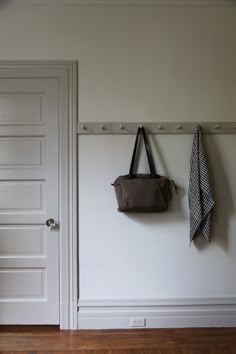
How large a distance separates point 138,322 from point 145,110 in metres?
1.66

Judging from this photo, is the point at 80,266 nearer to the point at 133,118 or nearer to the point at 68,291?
the point at 68,291

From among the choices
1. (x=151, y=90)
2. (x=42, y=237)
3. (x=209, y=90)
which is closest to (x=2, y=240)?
(x=42, y=237)

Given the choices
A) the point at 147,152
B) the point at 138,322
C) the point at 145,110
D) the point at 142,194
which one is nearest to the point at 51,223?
the point at 142,194

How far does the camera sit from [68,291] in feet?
7.79

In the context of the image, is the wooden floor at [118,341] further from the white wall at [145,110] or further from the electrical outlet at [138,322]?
the white wall at [145,110]

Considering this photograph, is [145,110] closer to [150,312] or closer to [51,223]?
[51,223]

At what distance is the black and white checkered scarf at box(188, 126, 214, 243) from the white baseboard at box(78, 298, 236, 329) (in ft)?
1.78

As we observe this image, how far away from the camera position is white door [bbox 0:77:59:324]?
2363 mm

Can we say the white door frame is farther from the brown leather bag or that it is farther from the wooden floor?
the brown leather bag

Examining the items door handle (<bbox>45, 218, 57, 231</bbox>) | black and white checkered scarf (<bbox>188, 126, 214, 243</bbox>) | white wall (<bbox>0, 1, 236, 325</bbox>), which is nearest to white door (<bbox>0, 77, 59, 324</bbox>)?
door handle (<bbox>45, 218, 57, 231</bbox>)

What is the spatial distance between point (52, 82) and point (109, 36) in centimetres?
57

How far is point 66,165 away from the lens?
2.36 m

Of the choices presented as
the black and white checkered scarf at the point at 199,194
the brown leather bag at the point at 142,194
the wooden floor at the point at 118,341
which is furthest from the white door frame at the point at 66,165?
the black and white checkered scarf at the point at 199,194

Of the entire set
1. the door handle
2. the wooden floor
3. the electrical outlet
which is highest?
the door handle
